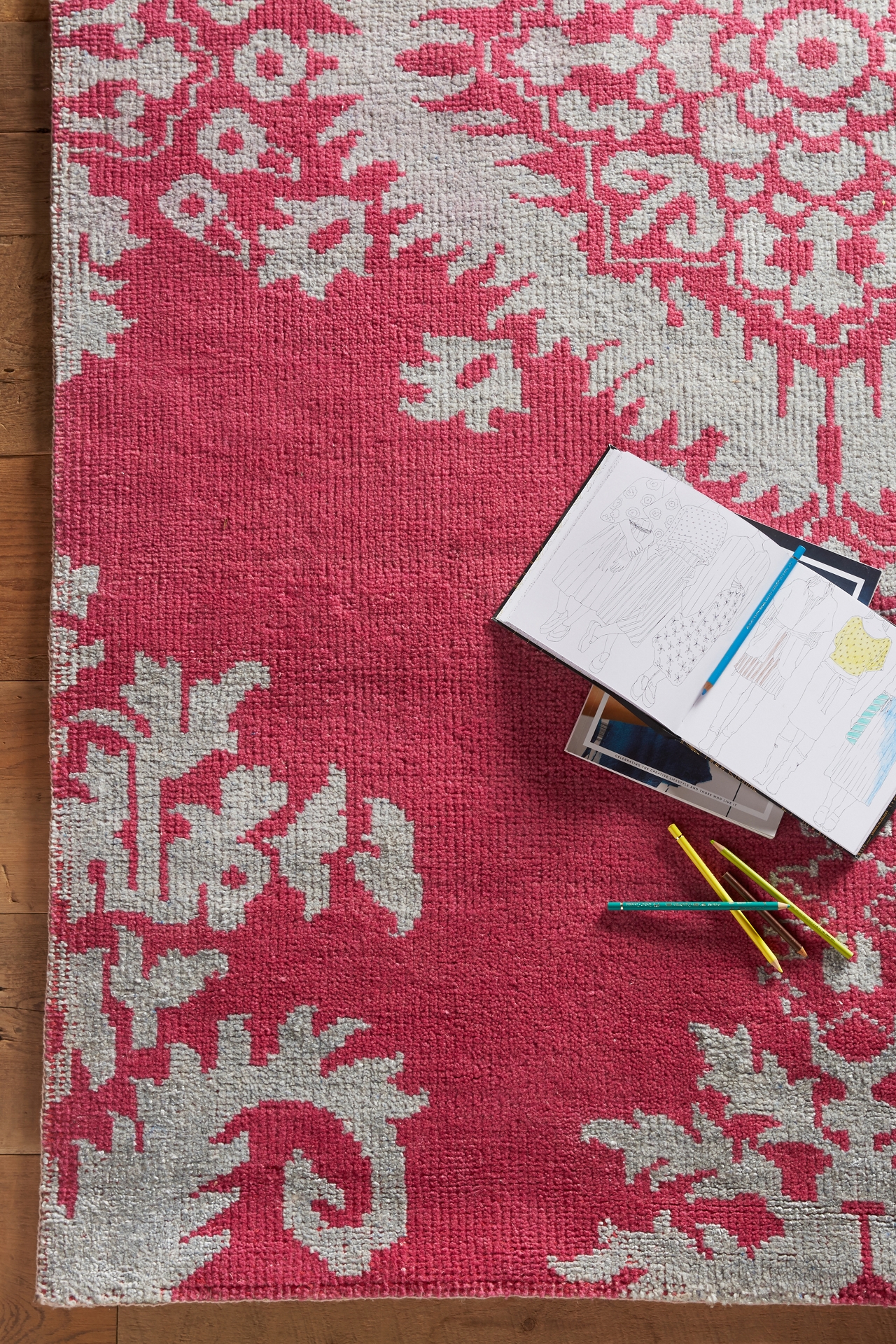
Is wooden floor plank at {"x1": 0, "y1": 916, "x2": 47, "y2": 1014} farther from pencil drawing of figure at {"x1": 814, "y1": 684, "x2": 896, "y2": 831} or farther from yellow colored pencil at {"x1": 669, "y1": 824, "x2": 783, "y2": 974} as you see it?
pencil drawing of figure at {"x1": 814, "y1": 684, "x2": 896, "y2": 831}

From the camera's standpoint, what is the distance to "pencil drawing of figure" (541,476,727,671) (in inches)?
32.3

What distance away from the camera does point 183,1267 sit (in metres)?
0.81

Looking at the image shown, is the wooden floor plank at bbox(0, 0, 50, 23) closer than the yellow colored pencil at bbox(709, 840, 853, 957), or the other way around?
the yellow colored pencil at bbox(709, 840, 853, 957)

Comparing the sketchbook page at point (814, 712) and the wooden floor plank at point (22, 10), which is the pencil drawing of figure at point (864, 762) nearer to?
the sketchbook page at point (814, 712)

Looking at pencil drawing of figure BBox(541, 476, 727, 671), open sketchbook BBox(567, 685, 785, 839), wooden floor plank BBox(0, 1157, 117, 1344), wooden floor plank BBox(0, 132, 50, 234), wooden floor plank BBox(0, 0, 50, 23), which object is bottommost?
A: wooden floor plank BBox(0, 1157, 117, 1344)

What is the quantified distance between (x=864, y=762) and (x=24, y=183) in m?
0.97

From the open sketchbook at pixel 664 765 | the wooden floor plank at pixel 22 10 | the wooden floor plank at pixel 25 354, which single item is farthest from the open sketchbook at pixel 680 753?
the wooden floor plank at pixel 22 10

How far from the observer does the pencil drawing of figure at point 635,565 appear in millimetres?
821

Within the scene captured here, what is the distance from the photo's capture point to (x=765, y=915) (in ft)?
2.74

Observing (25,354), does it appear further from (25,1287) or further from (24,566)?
(25,1287)

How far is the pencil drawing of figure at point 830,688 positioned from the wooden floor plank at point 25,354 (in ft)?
2.47

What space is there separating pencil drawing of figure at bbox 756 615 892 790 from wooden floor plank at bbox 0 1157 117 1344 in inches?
30.8

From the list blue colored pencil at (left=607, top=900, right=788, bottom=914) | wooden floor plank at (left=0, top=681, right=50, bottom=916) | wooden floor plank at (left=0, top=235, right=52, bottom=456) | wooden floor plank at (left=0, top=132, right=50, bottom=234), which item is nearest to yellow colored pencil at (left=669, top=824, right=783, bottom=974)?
blue colored pencil at (left=607, top=900, right=788, bottom=914)

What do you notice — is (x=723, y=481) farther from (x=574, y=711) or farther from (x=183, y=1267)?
(x=183, y=1267)
